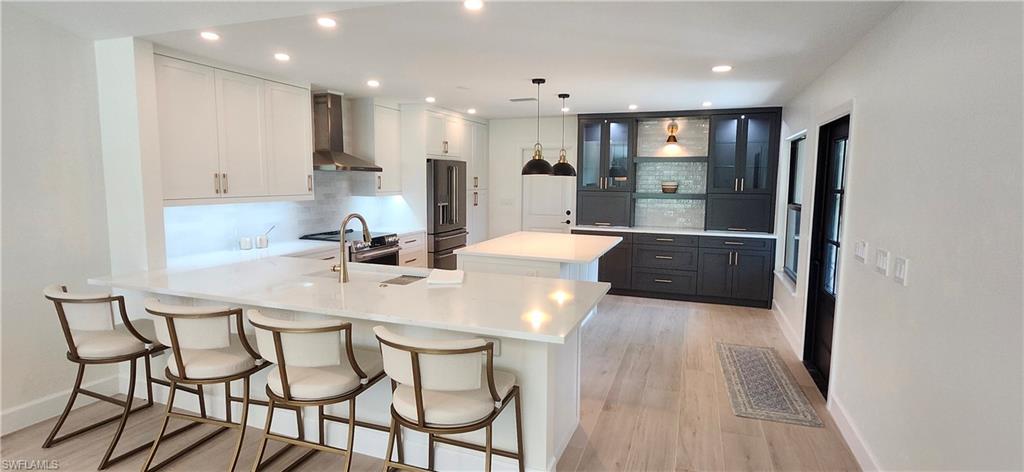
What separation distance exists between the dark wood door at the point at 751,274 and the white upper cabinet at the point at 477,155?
3412mm

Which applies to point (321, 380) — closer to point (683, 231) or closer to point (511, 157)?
point (683, 231)

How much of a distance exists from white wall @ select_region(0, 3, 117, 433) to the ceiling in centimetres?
26

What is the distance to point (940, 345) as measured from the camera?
1894mm

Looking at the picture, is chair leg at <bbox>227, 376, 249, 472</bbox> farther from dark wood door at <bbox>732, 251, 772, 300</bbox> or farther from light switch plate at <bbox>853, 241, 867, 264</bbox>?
dark wood door at <bbox>732, 251, 772, 300</bbox>

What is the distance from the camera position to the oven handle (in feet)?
15.5

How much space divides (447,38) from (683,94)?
2.82 m

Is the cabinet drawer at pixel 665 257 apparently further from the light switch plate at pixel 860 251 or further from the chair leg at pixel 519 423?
the chair leg at pixel 519 423

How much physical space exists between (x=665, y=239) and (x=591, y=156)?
4.70ft

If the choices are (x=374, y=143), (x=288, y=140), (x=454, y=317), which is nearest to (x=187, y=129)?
(x=288, y=140)

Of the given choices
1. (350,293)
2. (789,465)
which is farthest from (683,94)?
(350,293)

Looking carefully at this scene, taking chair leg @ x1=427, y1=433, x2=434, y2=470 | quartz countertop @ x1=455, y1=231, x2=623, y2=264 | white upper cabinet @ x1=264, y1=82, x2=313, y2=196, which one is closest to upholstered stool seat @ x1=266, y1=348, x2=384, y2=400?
chair leg @ x1=427, y1=433, x2=434, y2=470

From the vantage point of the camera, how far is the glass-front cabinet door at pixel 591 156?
21.7 ft

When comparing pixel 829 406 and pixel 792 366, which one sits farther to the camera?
pixel 792 366

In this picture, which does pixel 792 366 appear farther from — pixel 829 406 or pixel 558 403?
pixel 558 403
